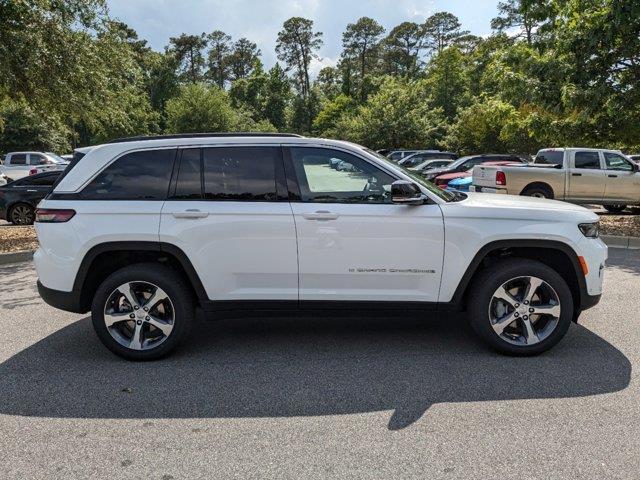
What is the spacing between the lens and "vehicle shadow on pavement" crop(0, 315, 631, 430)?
3.66 meters

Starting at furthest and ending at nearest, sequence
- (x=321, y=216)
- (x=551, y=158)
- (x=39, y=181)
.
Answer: (x=551, y=158)
(x=39, y=181)
(x=321, y=216)

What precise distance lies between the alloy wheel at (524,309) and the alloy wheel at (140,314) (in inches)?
Answer: 104

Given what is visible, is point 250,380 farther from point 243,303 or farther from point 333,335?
point 333,335

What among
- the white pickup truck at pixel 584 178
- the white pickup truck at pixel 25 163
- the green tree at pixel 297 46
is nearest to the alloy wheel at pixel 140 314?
the white pickup truck at pixel 584 178

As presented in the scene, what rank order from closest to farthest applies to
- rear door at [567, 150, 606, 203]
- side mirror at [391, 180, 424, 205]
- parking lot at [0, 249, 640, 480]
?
1. parking lot at [0, 249, 640, 480]
2. side mirror at [391, 180, 424, 205]
3. rear door at [567, 150, 606, 203]

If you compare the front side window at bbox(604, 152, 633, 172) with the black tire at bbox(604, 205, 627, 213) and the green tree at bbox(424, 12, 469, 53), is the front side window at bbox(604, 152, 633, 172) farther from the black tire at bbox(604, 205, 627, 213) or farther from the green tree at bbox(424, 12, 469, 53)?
the green tree at bbox(424, 12, 469, 53)

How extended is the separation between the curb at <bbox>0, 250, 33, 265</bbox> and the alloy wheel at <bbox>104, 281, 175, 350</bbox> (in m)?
5.71

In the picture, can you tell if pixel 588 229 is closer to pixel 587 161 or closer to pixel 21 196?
pixel 587 161

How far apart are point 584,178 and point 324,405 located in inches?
506

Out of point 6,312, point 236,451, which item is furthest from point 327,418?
point 6,312

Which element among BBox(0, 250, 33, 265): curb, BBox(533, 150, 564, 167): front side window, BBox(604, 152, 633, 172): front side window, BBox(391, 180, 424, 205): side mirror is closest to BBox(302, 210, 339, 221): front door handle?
BBox(391, 180, 424, 205): side mirror

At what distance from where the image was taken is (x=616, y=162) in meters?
14.4

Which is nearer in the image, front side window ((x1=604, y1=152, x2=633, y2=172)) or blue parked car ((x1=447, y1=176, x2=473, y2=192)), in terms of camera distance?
front side window ((x1=604, y1=152, x2=633, y2=172))

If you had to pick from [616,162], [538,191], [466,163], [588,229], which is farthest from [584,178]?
[588,229]
